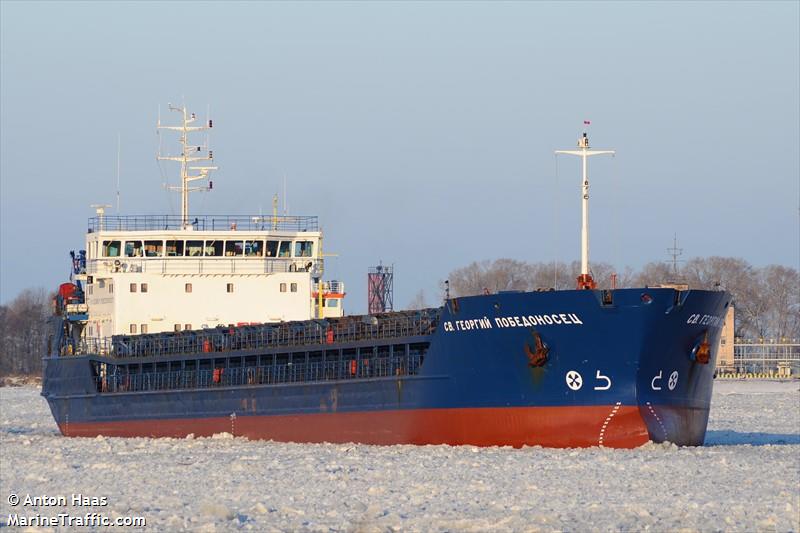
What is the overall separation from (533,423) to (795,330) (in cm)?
7813

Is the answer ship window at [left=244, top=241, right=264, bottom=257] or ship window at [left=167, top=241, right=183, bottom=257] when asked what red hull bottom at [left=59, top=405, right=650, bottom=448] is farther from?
ship window at [left=167, top=241, right=183, bottom=257]

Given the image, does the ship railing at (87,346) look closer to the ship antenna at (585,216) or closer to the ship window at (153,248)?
the ship window at (153,248)

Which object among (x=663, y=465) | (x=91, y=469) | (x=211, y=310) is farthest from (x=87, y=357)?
(x=663, y=465)

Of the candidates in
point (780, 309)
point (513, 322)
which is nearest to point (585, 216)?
point (513, 322)

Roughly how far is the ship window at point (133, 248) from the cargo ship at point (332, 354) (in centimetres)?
4

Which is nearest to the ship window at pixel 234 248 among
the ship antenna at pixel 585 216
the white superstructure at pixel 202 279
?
the white superstructure at pixel 202 279

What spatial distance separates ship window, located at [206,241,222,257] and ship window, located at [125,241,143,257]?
1.99 metres

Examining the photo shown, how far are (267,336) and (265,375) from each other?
3.41 ft

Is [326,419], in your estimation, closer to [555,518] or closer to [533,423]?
[533,423]

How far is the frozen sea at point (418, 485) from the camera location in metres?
19.2

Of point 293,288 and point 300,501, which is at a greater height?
point 293,288

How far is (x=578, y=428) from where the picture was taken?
93.4 ft

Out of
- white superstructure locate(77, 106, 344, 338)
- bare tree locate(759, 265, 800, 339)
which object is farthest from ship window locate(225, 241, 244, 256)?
bare tree locate(759, 265, 800, 339)

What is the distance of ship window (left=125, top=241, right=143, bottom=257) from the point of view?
139ft
